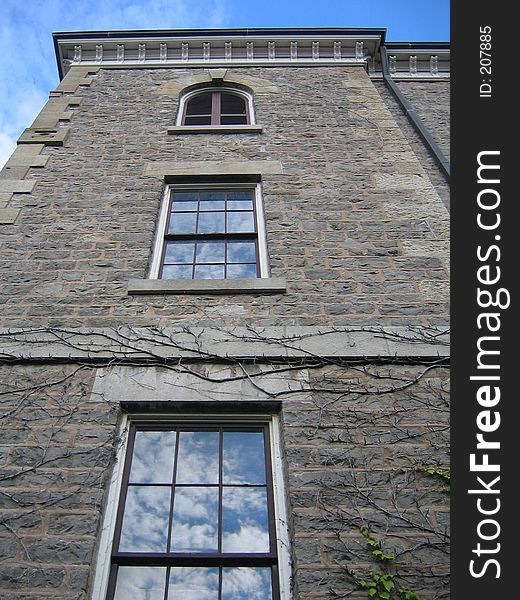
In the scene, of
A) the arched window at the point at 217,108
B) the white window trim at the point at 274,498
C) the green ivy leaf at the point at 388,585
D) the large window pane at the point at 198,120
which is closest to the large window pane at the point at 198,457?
the white window trim at the point at 274,498

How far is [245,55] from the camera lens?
12.9m

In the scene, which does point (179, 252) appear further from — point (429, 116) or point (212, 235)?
point (429, 116)

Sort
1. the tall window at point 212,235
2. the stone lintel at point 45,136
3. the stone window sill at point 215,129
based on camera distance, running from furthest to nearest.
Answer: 1. the stone window sill at point 215,129
2. the stone lintel at point 45,136
3. the tall window at point 212,235

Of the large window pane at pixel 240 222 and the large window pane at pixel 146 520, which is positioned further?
the large window pane at pixel 240 222

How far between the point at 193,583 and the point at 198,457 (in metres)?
1.06

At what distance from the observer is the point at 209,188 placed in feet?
28.5

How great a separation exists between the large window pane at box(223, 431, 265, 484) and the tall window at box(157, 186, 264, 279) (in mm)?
2234

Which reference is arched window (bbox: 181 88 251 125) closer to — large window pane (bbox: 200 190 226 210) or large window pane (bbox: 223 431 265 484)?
large window pane (bbox: 200 190 226 210)

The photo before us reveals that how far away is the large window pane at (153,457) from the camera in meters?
5.05

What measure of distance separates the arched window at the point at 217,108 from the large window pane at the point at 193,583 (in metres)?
7.71

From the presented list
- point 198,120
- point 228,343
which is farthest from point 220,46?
point 228,343

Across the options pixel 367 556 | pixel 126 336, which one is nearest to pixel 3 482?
pixel 126 336

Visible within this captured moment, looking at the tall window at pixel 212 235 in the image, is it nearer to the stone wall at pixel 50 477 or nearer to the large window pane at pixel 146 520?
the stone wall at pixel 50 477

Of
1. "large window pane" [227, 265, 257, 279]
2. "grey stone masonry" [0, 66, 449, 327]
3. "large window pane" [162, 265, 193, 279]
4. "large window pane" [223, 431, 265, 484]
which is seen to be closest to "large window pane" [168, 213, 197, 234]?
"grey stone masonry" [0, 66, 449, 327]
